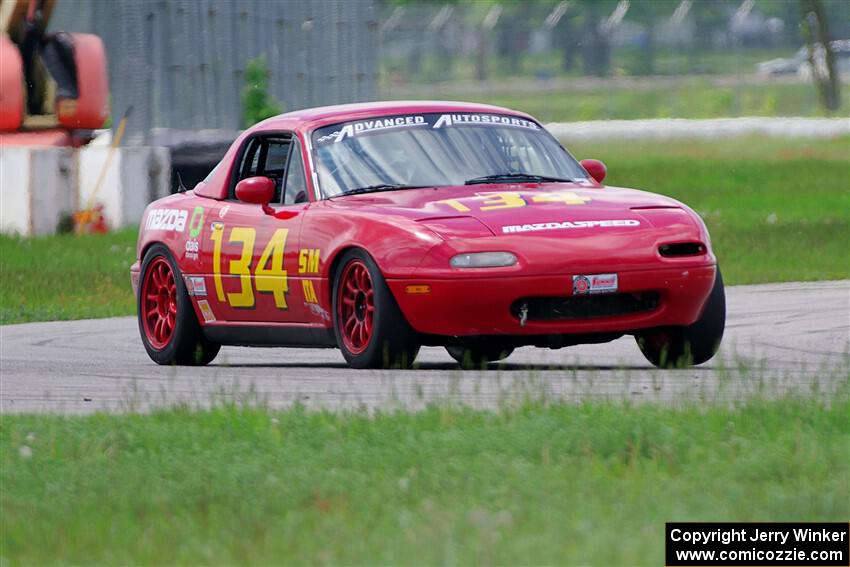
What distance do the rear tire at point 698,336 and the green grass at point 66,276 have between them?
654 centimetres

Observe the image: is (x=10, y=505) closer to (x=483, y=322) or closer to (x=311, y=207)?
(x=483, y=322)

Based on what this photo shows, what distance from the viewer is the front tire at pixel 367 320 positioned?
396 inches

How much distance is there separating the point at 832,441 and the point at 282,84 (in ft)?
82.7

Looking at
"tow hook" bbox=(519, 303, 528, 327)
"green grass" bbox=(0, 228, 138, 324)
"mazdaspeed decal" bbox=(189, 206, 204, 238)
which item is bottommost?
"green grass" bbox=(0, 228, 138, 324)

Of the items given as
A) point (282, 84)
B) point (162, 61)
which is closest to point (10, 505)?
point (162, 61)

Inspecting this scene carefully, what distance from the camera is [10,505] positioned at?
6328 millimetres

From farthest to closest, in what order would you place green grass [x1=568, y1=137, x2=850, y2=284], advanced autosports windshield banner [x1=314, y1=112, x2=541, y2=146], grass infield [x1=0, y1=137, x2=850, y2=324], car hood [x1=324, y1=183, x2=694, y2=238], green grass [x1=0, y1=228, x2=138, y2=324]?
green grass [x1=568, y1=137, x2=850, y2=284] → grass infield [x1=0, y1=137, x2=850, y2=324] → green grass [x1=0, y1=228, x2=138, y2=324] → advanced autosports windshield banner [x1=314, y1=112, x2=541, y2=146] → car hood [x1=324, y1=183, x2=694, y2=238]

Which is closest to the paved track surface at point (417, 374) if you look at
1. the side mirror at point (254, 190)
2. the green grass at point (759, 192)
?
Answer: the side mirror at point (254, 190)

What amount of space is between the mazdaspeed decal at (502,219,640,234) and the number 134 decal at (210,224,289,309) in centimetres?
152

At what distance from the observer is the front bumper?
993 centimetres

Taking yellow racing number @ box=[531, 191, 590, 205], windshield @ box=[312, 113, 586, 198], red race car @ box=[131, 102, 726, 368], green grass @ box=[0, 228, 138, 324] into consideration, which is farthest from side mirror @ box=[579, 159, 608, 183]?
green grass @ box=[0, 228, 138, 324]

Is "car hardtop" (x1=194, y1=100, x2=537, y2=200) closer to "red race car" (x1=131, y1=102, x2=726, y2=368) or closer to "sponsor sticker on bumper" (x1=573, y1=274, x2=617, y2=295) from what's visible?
"red race car" (x1=131, y1=102, x2=726, y2=368)

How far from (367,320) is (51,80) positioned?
1672 centimetres

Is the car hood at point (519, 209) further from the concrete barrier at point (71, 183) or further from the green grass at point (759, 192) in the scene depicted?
the concrete barrier at point (71, 183)
